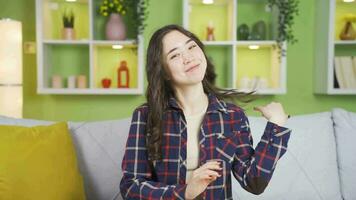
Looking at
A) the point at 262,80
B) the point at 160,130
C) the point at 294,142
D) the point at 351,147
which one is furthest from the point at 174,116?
the point at 262,80

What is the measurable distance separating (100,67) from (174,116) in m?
2.03

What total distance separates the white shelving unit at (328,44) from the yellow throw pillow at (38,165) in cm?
204

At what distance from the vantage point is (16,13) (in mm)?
3213

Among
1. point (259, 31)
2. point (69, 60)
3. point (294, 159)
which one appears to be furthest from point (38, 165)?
point (259, 31)

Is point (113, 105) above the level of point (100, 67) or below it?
below

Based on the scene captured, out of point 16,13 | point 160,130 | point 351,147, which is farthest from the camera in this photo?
point 16,13

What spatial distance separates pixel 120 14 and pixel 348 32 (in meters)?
1.71

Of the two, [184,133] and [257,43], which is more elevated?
[257,43]

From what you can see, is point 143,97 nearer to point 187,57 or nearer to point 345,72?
point 345,72

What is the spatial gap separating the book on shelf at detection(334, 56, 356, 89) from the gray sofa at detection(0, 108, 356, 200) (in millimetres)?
1139

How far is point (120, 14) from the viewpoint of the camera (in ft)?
10.0

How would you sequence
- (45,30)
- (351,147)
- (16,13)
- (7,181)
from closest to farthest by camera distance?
(7,181)
(351,147)
(45,30)
(16,13)

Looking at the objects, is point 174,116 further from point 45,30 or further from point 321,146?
point 45,30

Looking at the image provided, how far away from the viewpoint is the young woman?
1.20m
